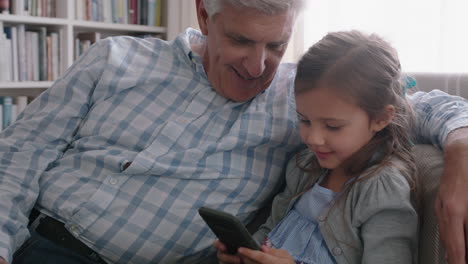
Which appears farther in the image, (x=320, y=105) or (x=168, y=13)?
(x=168, y=13)

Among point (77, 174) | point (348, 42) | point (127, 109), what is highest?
point (348, 42)

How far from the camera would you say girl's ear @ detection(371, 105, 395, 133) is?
982mm

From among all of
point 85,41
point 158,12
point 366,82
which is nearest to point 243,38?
point 366,82

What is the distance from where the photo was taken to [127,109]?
1299 millimetres

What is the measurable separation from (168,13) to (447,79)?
7.10ft

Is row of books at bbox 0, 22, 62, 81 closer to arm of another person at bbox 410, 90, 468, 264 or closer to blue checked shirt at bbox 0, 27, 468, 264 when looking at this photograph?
blue checked shirt at bbox 0, 27, 468, 264

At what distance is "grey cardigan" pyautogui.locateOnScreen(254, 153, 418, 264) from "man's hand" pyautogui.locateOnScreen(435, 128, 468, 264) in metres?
0.12

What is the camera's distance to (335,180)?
1085 mm

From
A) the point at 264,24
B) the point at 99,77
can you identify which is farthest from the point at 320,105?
the point at 99,77

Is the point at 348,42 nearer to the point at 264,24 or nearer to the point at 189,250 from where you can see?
the point at 264,24

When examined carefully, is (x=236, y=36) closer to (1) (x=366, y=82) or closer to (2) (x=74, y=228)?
(1) (x=366, y=82)

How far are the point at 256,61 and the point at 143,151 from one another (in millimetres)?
358

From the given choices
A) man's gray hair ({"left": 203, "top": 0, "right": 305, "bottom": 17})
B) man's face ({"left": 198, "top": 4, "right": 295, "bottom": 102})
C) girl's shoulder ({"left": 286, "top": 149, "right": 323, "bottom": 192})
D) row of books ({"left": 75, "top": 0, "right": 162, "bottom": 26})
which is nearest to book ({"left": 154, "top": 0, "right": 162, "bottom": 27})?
row of books ({"left": 75, "top": 0, "right": 162, "bottom": 26})

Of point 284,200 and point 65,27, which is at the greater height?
point 65,27
